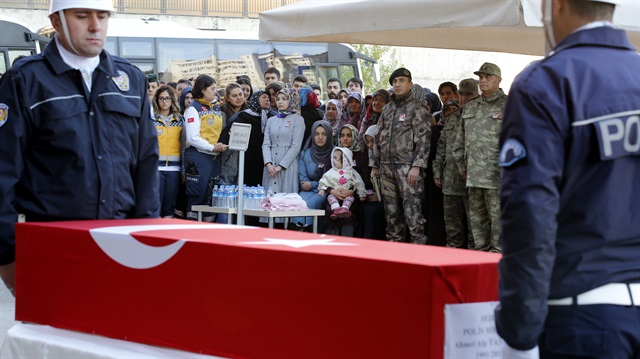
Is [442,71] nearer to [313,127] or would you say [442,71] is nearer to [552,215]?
[313,127]

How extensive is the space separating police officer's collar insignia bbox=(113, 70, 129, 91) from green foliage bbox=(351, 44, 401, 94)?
74.2 ft

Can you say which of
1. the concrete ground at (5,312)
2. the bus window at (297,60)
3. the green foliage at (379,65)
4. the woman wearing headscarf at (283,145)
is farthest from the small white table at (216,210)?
the green foliage at (379,65)

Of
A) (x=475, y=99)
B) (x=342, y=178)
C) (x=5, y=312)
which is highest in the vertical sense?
(x=475, y=99)

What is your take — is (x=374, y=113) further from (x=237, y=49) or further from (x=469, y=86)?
(x=237, y=49)

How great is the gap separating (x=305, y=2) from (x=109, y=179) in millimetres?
5532

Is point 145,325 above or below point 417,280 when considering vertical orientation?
below

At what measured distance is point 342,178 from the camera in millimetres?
10992

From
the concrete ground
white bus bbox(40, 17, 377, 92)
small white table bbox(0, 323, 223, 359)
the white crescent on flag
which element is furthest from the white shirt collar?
white bus bbox(40, 17, 377, 92)

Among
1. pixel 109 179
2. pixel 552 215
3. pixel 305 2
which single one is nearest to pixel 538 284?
pixel 552 215

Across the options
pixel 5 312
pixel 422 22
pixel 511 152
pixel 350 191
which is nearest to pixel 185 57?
pixel 350 191

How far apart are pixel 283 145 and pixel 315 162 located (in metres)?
0.45

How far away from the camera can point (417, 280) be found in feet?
8.87

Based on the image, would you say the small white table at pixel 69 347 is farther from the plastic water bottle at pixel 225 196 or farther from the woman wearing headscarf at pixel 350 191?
the woman wearing headscarf at pixel 350 191

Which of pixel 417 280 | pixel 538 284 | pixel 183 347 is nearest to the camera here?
pixel 538 284
